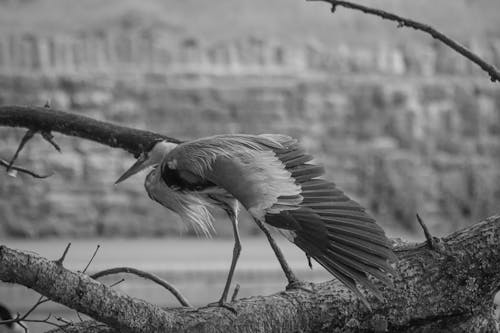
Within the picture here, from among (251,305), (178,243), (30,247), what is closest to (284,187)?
(251,305)

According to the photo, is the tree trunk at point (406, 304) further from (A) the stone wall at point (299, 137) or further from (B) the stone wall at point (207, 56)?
(B) the stone wall at point (207, 56)

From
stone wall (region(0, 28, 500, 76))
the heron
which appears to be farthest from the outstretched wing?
stone wall (region(0, 28, 500, 76))

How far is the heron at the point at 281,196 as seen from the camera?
300 cm

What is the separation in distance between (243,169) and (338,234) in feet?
1.90

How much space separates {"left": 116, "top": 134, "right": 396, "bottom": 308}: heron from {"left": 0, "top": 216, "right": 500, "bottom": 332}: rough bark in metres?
0.11

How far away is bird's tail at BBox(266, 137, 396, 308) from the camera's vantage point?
9.68 ft

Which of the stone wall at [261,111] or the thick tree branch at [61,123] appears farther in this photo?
the stone wall at [261,111]

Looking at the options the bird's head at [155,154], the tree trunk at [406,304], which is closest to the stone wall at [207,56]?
the bird's head at [155,154]

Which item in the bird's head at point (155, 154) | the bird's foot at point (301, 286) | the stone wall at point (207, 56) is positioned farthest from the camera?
the stone wall at point (207, 56)

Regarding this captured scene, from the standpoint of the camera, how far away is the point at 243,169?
3.55 metres

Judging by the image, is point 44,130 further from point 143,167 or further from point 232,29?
point 232,29

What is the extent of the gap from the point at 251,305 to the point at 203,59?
887cm

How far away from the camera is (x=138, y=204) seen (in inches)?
448

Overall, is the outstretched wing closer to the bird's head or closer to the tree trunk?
the bird's head
